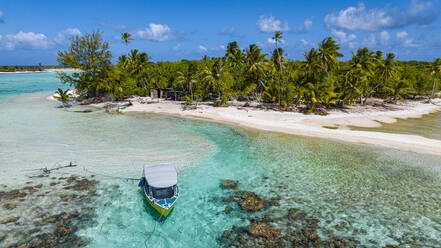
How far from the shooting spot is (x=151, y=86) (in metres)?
50.6

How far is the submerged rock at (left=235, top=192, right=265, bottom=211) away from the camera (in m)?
13.9

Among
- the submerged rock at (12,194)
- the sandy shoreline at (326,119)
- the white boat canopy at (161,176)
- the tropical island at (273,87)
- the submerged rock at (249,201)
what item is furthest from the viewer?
the tropical island at (273,87)

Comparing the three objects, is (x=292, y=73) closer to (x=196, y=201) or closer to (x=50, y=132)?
(x=196, y=201)

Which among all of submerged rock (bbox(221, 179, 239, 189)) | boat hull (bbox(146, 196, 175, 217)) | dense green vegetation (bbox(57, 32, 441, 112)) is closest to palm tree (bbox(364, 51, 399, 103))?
dense green vegetation (bbox(57, 32, 441, 112))

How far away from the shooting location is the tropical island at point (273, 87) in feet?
118

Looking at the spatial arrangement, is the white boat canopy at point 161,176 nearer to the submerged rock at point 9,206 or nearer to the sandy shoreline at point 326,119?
the submerged rock at point 9,206

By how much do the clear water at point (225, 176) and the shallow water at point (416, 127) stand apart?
8.40 meters

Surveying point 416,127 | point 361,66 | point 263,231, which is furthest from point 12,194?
point 361,66

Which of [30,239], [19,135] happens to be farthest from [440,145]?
[19,135]

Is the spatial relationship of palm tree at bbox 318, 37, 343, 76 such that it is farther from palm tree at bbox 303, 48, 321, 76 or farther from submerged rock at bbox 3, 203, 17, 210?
submerged rock at bbox 3, 203, 17, 210

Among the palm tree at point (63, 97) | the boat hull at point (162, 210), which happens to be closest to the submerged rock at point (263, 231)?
the boat hull at point (162, 210)

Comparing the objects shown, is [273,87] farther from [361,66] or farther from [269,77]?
[361,66]

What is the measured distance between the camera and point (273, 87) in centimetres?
4175

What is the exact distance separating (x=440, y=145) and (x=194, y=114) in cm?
3015
